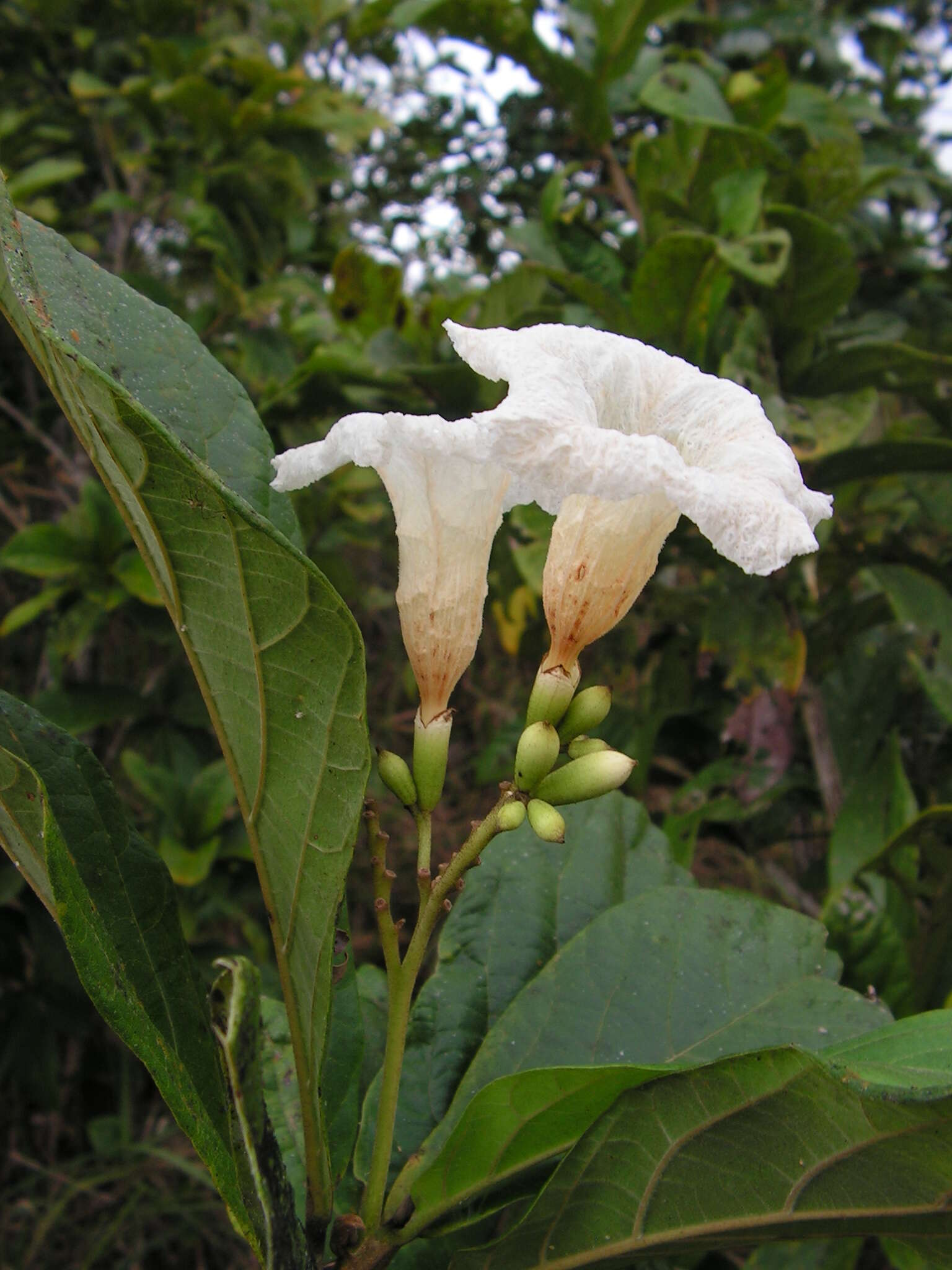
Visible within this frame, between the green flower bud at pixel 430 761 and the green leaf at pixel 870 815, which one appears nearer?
the green flower bud at pixel 430 761

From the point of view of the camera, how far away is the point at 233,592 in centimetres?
58

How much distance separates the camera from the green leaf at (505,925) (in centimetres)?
83

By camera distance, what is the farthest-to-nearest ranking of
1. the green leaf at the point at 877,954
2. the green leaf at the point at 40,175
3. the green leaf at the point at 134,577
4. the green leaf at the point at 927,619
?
the green leaf at the point at 40,175, the green leaf at the point at 134,577, the green leaf at the point at 927,619, the green leaf at the point at 877,954

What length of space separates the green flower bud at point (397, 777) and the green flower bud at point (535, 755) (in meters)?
0.09

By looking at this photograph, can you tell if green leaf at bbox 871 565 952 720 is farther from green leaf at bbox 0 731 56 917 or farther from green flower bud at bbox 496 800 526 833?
green leaf at bbox 0 731 56 917

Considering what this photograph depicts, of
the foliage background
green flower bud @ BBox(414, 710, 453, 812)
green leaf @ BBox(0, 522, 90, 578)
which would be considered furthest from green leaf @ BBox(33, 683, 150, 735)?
green flower bud @ BBox(414, 710, 453, 812)

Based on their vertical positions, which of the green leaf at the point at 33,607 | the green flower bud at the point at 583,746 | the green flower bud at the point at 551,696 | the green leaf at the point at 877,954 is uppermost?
the green flower bud at the point at 551,696

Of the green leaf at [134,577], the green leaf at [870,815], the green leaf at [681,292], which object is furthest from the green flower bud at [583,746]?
the green leaf at [134,577]

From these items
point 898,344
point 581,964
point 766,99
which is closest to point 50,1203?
point 581,964

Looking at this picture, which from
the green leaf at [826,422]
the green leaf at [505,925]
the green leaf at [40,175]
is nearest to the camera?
the green leaf at [505,925]

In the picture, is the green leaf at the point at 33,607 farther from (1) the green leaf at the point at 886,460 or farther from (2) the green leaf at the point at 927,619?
(2) the green leaf at the point at 927,619

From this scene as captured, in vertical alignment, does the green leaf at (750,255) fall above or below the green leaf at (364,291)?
above

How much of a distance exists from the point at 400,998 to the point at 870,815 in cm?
120

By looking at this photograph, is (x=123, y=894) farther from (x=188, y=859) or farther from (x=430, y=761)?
(x=188, y=859)
